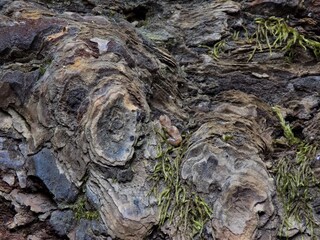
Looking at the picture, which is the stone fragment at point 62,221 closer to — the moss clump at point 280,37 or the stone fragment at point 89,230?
the stone fragment at point 89,230

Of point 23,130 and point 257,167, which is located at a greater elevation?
point 23,130

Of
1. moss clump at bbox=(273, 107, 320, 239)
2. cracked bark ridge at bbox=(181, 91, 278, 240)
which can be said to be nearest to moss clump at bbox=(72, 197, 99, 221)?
cracked bark ridge at bbox=(181, 91, 278, 240)

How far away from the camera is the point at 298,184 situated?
262 centimetres

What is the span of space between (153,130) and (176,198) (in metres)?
0.46


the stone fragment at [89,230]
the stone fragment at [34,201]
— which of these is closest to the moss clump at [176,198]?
the stone fragment at [89,230]

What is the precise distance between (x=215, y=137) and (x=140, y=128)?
47cm

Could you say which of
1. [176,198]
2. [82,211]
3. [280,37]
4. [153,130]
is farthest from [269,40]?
[82,211]

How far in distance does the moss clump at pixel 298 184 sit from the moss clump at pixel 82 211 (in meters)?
1.11

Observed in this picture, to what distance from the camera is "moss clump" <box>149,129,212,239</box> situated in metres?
2.49

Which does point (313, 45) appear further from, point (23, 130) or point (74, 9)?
point (23, 130)

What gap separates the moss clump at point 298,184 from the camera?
2523 mm

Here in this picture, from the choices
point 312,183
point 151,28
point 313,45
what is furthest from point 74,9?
point 312,183

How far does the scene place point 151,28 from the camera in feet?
11.4

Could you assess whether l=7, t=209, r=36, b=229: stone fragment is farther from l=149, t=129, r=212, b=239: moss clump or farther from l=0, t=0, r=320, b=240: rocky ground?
l=149, t=129, r=212, b=239: moss clump
